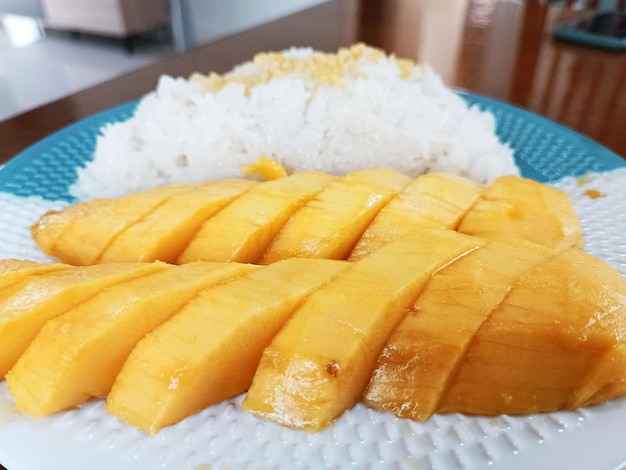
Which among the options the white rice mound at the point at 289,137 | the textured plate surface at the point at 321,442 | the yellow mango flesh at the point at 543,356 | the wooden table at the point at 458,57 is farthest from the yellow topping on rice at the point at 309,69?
the textured plate surface at the point at 321,442

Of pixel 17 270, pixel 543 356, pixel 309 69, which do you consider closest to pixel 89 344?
pixel 17 270

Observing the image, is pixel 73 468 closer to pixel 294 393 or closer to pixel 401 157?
pixel 294 393

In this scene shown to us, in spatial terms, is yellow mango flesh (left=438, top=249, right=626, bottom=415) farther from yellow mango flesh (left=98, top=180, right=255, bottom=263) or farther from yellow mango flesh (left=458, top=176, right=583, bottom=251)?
yellow mango flesh (left=98, top=180, right=255, bottom=263)

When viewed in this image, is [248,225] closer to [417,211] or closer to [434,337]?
[417,211]

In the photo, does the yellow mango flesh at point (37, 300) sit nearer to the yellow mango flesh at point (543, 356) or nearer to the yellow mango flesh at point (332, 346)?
the yellow mango flesh at point (332, 346)

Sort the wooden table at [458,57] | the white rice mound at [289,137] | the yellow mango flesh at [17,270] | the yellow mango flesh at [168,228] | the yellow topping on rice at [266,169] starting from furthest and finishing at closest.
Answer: the wooden table at [458,57] < the white rice mound at [289,137] < the yellow topping on rice at [266,169] < the yellow mango flesh at [168,228] < the yellow mango flesh at [17,270]

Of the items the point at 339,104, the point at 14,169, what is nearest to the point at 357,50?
the point at 339,104
